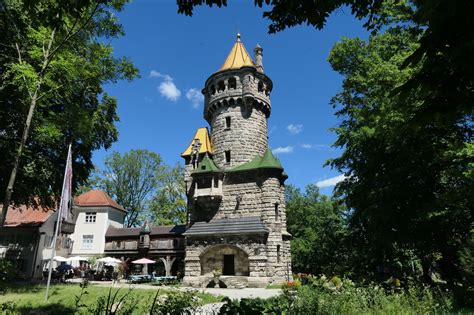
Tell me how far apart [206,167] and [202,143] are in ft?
13.0

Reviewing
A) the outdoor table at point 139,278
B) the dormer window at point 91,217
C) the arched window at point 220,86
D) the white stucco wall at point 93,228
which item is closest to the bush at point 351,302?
the outdoor table at point 139,278

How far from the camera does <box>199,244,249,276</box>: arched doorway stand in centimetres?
2322

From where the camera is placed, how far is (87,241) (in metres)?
34.5

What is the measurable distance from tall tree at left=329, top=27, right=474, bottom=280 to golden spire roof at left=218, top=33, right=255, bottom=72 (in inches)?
537

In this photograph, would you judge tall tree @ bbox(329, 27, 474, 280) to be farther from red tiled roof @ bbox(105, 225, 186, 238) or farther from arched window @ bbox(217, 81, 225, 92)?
red tiled roof @ bbox(105, 225, 186, 238)

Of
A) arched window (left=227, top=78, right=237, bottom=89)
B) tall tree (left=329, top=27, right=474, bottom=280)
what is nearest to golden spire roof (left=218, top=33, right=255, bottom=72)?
arched window (left=227, top=78, right=237, bottom=89)

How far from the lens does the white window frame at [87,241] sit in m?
34.2

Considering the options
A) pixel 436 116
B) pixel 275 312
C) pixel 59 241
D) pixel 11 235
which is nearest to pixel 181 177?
pixel 59 241

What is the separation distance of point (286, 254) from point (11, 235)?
2811cm

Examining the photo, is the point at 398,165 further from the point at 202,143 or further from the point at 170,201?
the point at 170,201

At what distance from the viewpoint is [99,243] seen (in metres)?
34.1

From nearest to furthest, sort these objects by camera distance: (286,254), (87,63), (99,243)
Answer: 1. (87,63)
2. (286,254)
3. (99,243)

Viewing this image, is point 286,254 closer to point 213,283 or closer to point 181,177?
point 213,283

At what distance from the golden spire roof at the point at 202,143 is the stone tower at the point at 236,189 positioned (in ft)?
0.31
